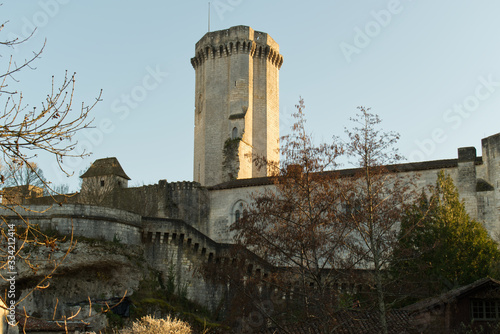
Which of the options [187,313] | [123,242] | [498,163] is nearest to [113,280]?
[123,242]

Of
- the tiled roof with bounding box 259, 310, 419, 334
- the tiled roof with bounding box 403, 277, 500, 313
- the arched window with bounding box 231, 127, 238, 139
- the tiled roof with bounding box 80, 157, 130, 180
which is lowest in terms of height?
the tiled roof with bounding box 259, 310, 419, 334

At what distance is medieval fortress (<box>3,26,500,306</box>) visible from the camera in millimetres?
32531

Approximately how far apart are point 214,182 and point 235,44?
12920 mm

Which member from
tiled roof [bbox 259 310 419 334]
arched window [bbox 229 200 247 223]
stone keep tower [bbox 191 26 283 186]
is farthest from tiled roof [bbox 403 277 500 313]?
stone keep tower [bbox 191 26 283 186]

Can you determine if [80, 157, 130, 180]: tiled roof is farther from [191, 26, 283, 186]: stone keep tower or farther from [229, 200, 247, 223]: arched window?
[229, 200, 247, 223]: arched window

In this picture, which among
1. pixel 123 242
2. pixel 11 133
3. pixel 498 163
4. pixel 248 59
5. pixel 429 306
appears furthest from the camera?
pixel 248 59

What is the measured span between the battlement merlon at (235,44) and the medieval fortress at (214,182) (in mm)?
92

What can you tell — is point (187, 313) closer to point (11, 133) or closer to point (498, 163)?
point (498, 163)

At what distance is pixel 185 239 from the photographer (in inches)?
1296

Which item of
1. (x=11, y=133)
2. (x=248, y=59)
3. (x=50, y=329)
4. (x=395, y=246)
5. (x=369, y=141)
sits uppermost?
(x=248, y=59)

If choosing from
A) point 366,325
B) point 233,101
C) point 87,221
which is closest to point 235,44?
point 233,101

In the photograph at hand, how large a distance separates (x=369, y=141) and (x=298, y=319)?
701cm

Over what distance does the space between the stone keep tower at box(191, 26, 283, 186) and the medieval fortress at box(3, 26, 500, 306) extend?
9 centimetres

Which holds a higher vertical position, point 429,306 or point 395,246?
point 395,246
